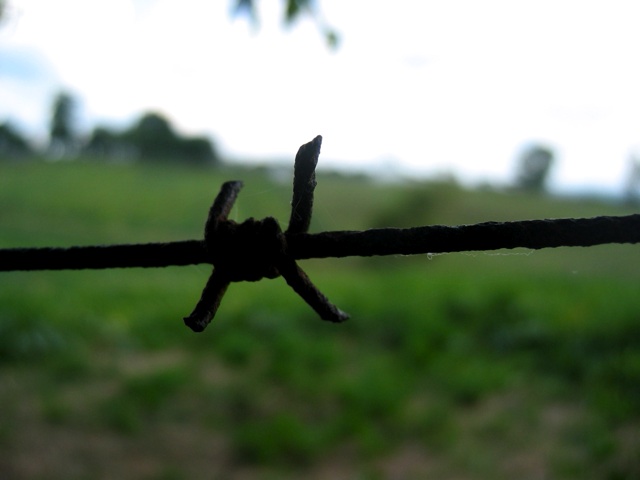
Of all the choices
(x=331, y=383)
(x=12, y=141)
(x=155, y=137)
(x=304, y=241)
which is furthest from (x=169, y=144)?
(x=304, y=241)

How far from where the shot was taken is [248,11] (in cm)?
306

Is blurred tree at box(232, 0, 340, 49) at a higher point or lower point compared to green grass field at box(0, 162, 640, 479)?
higher

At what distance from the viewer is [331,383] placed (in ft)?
13.2

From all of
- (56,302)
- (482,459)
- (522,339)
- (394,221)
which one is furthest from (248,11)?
(394,221)

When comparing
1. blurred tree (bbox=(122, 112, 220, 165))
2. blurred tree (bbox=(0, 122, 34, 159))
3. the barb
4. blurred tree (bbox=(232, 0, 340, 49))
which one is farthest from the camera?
blurred tree (bbox=(0, 122, 34, 159))

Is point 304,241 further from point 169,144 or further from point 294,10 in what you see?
point 169,144

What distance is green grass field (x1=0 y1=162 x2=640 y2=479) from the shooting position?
3.19 m

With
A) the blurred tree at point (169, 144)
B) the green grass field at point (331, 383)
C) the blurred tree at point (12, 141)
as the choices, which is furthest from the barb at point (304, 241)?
the blurred tree at point (12, 141)

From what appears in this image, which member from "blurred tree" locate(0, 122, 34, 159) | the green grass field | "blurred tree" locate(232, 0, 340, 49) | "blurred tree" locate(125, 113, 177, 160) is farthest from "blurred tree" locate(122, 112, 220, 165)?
"blurred tree" locate(232, 0, 340, 49)

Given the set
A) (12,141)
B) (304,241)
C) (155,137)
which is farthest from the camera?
(12,141)

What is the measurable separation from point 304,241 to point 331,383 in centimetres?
334

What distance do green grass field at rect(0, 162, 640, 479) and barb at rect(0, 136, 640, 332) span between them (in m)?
0.82

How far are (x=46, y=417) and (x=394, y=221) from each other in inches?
389

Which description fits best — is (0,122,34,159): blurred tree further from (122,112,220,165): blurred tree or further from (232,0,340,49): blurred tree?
(232,0,340,49): blurred tree
